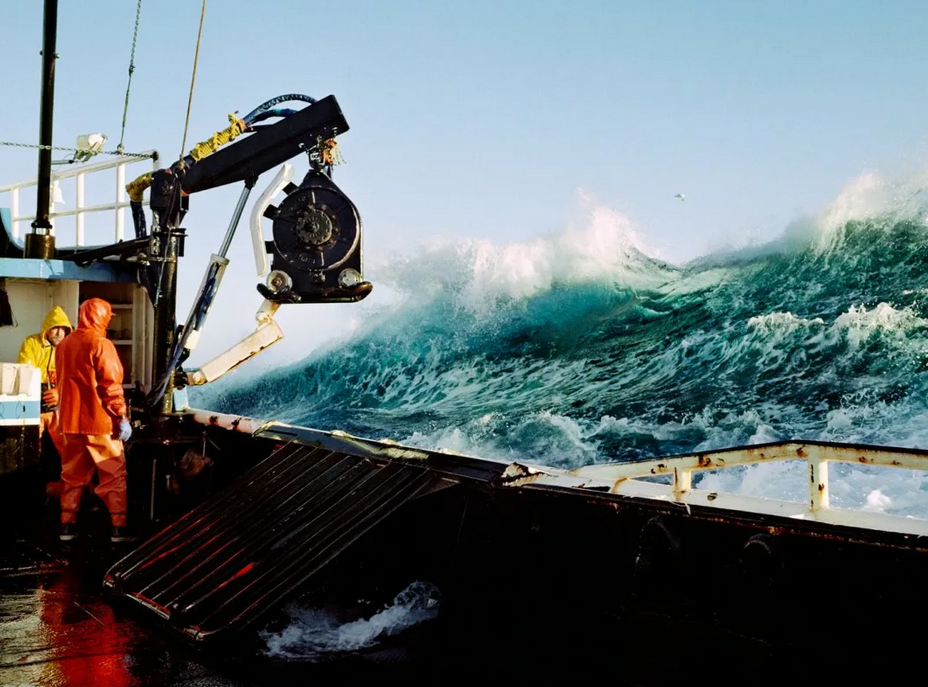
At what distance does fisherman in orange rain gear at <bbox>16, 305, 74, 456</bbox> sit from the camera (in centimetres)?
787

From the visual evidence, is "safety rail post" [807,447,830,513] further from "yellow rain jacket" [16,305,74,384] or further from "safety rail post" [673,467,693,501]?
"yellow rain jacket" [16,305,74,384]

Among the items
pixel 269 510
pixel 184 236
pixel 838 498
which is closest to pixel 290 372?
pixel 838 498

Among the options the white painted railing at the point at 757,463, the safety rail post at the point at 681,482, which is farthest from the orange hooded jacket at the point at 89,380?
the safety rail post at the point at 681,482

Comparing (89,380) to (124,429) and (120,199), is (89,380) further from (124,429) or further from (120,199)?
(120,199)

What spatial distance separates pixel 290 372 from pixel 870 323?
19.9 m

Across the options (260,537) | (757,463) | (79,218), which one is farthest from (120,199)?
(757,463)

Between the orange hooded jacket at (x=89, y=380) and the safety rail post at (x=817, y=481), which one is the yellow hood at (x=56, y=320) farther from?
the safety rail post at (x=817, y=481)

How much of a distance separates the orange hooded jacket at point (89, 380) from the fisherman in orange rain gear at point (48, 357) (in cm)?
118

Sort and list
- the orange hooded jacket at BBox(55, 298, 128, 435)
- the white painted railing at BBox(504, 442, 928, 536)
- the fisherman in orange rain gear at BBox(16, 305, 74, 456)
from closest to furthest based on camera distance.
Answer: the white painted railing at BBox(504, 442, 928, 536) → the orange hooded jacket at BBox(55, 298, 128, 435) → the fisherman in orange rain gear at BBox(16, 305, 74, 456)

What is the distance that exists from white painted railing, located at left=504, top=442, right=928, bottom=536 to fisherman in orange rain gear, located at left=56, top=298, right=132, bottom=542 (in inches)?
129

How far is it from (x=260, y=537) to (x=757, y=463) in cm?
258

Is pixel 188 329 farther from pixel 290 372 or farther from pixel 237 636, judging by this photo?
pixel 290 372

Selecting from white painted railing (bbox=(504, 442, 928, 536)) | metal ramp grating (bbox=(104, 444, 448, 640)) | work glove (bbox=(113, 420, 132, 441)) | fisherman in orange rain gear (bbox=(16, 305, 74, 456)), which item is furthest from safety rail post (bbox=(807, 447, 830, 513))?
fisherman in orange rain gear (bbox=(16, 305, 74, 456))

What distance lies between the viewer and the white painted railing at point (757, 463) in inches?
148
